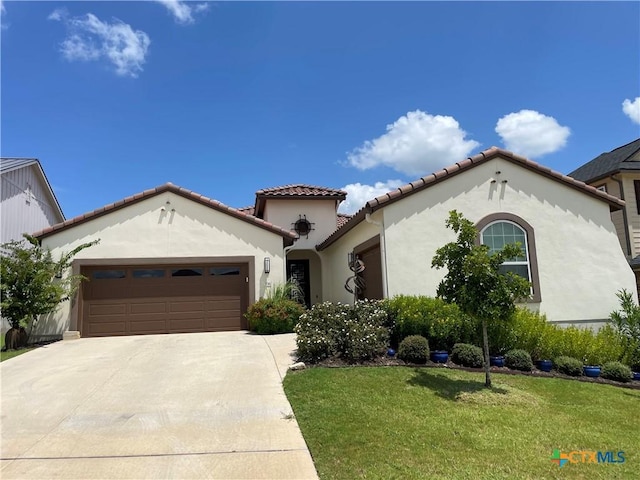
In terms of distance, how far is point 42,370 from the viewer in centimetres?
851

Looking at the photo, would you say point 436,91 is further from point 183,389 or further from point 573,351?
point 183,389

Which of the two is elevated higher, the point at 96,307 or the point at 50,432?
the point at 96,307

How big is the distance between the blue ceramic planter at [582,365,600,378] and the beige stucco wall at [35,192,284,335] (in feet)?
29.7

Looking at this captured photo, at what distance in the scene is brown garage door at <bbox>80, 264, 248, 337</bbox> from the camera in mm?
13320

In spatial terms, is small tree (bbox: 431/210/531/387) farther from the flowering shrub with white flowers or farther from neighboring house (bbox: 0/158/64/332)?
neighboring house (bbox: 0/158/64/332)

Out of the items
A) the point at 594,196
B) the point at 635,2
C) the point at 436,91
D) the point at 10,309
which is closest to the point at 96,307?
the point at 10,309

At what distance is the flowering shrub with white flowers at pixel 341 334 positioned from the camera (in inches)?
334

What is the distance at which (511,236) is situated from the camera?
478 inches

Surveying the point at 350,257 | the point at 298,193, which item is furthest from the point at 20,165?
the point at 350,257

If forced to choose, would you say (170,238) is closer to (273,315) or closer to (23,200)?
(273,315)

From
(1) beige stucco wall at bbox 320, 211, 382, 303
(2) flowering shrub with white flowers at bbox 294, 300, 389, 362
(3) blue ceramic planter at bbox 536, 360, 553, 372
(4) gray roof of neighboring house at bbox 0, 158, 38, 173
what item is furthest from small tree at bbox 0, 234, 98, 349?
(3) blue ceramic planter at bbox 536, 360, 553, 372

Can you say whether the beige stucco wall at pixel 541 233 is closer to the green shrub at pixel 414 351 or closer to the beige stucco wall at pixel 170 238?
the green shrub at pixel 414 351

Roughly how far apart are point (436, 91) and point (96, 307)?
13249 millimetres

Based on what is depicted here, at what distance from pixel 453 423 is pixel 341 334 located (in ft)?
12.2
